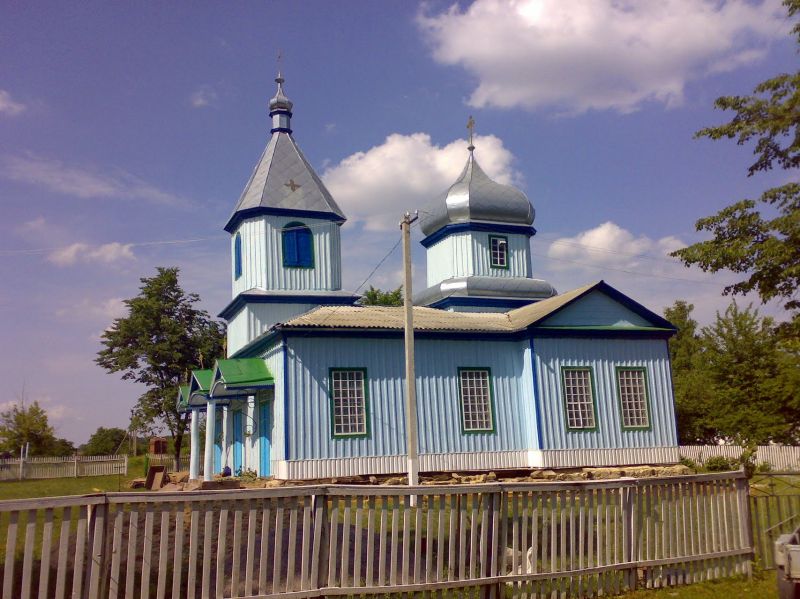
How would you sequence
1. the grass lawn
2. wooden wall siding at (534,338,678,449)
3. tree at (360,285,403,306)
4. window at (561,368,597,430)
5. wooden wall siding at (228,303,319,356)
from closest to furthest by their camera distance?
wooden wall siding at (534,338,678,449)
window at (561,368,597,430)
wooden wall siding at (228,303,319,356)
the grass lawn
tree at (360,285,403,306)

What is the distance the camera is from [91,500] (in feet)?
19.6

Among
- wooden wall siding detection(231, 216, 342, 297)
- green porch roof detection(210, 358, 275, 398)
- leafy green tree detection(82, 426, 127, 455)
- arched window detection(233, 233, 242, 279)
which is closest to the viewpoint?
green porch roof detection(210, 358, 275, 398)

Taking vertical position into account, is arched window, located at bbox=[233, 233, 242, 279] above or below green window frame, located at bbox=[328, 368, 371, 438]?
above

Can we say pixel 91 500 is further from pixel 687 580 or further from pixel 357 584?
pixel 687 580

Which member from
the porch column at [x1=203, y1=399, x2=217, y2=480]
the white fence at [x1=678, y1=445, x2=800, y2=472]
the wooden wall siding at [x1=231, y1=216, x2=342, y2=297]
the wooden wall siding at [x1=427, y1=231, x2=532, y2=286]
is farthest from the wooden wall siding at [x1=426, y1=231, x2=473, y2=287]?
the white fence at [x1=678, y1=445, x2=800, y2=472]

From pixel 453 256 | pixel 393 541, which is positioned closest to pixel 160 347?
pixel 453 256

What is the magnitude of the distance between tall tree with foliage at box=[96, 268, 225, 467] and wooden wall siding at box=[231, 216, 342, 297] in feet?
57.9

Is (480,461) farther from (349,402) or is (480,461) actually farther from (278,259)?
(278,259)

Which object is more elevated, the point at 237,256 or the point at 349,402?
the point at 237,256

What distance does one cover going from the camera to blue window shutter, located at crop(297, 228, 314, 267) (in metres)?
23.5

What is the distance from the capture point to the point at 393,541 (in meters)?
7.00

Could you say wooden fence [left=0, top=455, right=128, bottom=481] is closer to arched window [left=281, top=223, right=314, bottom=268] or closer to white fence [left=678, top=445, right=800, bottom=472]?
arched window [left=281, top=223, right=314, bottom=268]

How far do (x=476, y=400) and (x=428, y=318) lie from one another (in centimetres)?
257

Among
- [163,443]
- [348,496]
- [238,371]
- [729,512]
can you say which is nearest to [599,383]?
[238,371]
